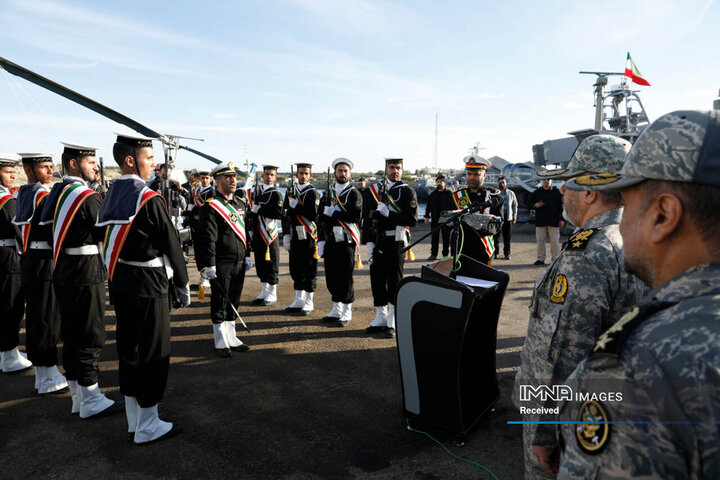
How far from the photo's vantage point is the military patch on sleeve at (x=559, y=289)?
70.4 inches

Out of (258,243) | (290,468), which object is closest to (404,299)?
(290,468)

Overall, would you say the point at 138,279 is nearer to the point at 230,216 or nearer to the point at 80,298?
the point at 80,298

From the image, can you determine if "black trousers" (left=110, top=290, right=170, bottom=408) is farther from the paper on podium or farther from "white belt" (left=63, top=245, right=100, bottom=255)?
the paper on podium

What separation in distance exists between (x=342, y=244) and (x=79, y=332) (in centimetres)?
344

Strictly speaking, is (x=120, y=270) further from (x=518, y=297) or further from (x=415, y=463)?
(x=518, y=297)

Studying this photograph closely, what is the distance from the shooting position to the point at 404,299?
311 cm

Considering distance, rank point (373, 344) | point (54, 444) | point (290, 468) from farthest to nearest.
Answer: point (373, 344), point (54, 444), point (290, 468)

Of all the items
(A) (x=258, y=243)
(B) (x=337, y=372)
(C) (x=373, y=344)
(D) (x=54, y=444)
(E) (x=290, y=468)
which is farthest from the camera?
(A) (x=258, y=243)

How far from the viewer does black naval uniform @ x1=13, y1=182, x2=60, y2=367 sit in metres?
4.14

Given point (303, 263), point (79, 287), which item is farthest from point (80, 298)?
point (303, 263)

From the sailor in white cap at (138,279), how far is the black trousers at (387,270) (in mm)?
3069

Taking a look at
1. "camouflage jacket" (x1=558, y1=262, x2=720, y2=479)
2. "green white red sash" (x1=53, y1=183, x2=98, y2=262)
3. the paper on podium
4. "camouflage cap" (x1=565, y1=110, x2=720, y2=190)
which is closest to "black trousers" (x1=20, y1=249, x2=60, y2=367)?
"green white red sash" (x1=53, y1=183, x2=98, y2=262)

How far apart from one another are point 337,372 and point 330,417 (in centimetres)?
90

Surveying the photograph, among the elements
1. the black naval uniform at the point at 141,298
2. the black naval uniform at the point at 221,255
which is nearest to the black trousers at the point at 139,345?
the black naval uniform at the point at 141,298
